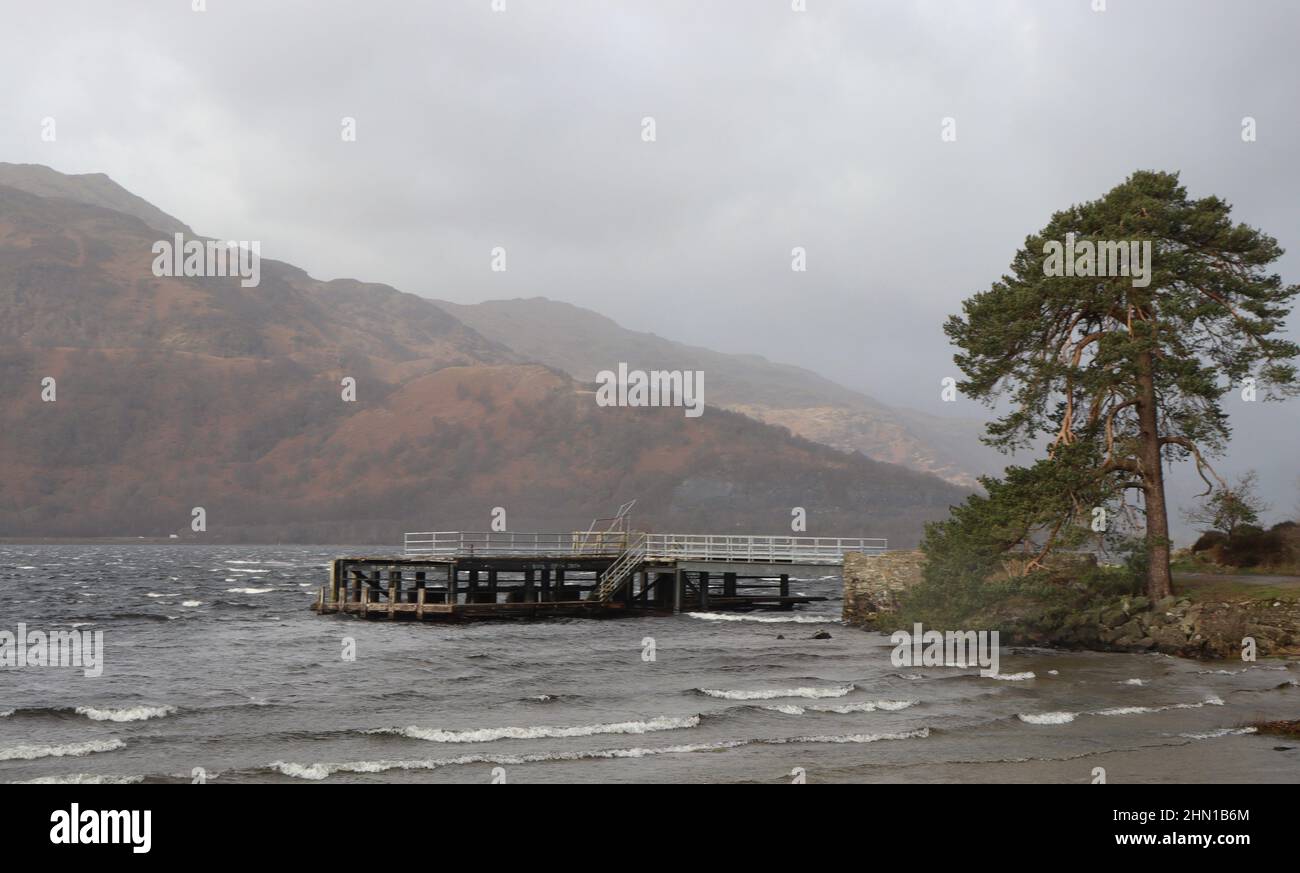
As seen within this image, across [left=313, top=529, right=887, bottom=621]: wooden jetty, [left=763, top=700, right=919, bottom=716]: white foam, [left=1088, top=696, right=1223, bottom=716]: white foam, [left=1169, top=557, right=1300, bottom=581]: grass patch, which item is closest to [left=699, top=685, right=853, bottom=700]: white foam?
[left=763, top=700, right=919, bottom=716]: white foam

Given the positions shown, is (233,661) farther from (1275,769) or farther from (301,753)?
(1275,769)

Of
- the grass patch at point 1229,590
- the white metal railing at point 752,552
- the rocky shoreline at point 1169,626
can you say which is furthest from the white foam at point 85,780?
the white metal railing at point 752,552

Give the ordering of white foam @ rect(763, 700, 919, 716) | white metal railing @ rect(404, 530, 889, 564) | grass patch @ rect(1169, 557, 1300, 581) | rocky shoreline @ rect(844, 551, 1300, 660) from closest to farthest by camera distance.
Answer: white foam @ rect(763, 700, 919, 716)
rocky shoreline @ rect(844, 551, 1300, 660)
grass patch @ rect(1169, 557, 1300, 581)
white metal railing @ rect(404, 530, 889, 564)

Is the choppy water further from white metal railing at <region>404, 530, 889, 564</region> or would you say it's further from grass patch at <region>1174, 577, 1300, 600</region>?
white metal railing at <region>404, 530, 889, 564</region>

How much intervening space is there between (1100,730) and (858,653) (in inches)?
629

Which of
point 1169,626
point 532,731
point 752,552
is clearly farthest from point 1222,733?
point 752,552

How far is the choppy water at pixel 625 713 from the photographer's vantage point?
18984 mm

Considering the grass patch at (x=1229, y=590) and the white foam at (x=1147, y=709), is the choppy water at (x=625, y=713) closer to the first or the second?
the white foam at (x=1147, y=709)

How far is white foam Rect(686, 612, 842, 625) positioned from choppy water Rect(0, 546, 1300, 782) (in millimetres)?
8900

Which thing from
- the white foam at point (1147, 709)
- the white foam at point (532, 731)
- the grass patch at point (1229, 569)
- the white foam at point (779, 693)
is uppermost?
the grass patch at point (1229, 569)

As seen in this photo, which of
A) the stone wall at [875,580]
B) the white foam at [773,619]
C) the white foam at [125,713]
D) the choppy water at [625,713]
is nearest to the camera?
the choppy water at [625,713]

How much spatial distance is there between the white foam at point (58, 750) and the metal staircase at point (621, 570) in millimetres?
34242

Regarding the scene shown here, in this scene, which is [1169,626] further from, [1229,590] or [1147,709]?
[1147,709]

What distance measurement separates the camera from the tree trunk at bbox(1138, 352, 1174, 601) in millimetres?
35656
